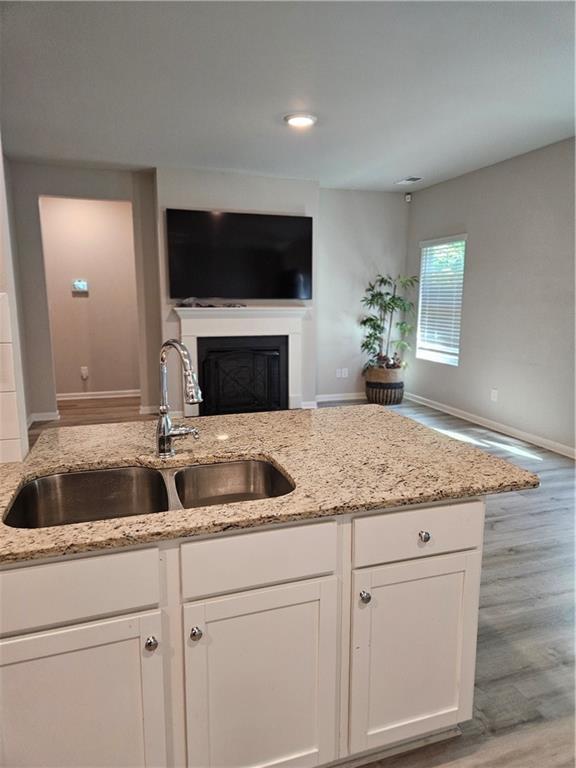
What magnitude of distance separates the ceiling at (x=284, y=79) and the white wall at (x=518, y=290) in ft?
1.23

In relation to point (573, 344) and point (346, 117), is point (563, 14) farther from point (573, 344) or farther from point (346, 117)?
point (573, 344)

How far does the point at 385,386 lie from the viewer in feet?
20.1

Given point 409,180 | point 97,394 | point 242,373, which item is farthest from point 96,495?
point 97,394

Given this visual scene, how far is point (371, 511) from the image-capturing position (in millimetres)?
1274

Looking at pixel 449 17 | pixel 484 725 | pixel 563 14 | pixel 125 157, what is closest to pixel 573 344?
pixel 563 14

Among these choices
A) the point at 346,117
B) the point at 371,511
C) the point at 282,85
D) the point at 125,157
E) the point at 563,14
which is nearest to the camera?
the point at 371,511

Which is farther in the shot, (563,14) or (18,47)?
(18,47)

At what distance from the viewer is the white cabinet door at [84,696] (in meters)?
1.08

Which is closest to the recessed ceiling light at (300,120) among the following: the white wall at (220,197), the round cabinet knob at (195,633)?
the white wall at (220,197)

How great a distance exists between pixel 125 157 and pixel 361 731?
4.87 m

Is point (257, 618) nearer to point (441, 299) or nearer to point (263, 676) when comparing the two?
point (263, 676)

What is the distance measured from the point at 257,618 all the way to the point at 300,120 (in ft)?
11.6

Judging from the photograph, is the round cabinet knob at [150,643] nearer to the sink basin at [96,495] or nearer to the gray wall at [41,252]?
the sink basin at [96,495]

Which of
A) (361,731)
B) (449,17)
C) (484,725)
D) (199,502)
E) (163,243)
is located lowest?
(484,725)
